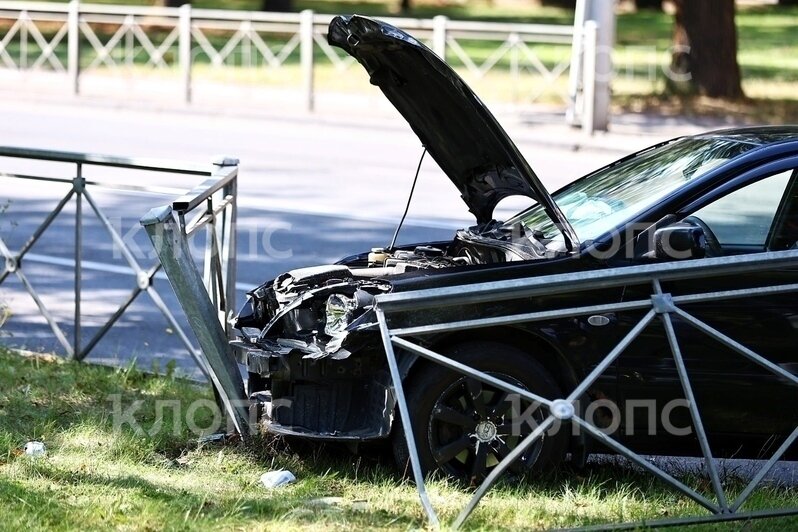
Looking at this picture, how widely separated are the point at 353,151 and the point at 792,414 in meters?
11.6

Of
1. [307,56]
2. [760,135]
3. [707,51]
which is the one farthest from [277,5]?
[760,135]

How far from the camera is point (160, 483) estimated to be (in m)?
4.95

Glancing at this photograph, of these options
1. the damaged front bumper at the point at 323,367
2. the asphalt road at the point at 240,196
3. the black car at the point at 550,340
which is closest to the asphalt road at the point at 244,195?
the asphalt road at the point at 240,196

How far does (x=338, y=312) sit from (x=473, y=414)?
0.70m

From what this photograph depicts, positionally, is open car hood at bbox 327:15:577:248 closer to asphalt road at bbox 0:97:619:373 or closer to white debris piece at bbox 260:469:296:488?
white debris piece at bbox 260:469:296:488

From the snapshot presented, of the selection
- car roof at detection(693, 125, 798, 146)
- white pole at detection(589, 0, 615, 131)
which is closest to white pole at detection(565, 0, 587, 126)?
white pole at detection(589, 0, 615, 131)

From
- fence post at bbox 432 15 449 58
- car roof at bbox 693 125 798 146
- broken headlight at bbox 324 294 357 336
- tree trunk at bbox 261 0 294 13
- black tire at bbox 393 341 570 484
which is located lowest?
black tire at bbox 393 341 570 484

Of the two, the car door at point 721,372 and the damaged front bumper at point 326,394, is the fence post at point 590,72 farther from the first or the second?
the damaged front bumper at point 326,394

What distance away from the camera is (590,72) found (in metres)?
17.1

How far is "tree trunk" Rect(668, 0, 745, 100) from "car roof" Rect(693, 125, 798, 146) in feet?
48.6

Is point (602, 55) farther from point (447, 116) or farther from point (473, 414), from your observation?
Answer: point (473, 414)

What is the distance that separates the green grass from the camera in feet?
14.7

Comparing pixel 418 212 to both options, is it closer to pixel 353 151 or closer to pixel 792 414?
pixel 353 151

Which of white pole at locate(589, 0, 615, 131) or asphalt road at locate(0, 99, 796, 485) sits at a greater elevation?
white pole at locate(589, 0, 615, 131)
